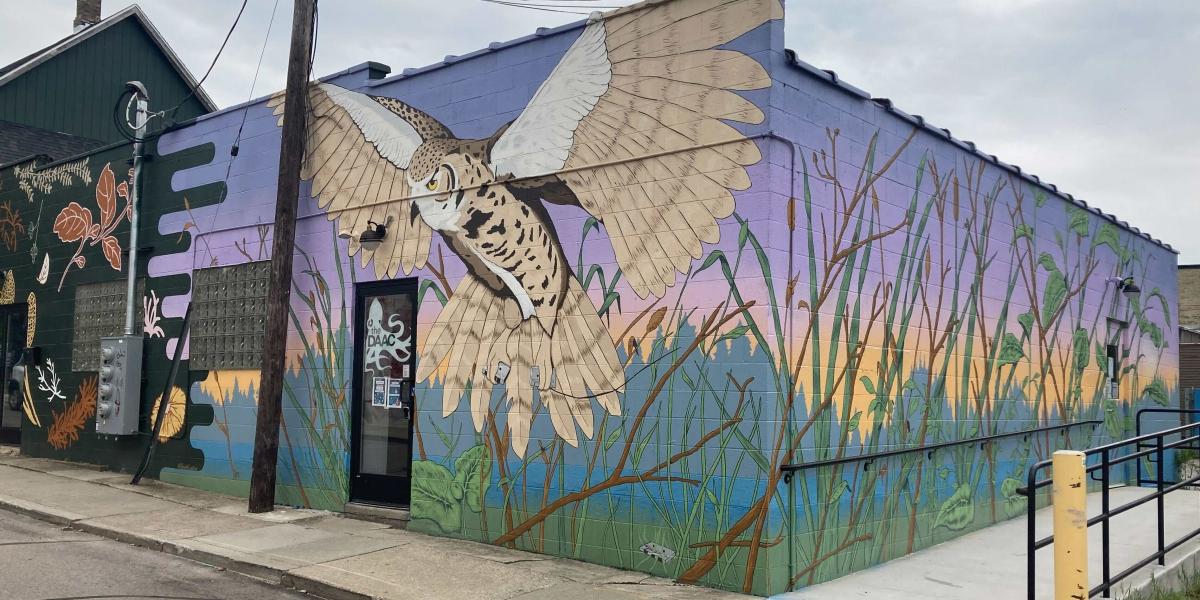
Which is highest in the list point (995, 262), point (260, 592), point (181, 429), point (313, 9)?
point (313, 9)

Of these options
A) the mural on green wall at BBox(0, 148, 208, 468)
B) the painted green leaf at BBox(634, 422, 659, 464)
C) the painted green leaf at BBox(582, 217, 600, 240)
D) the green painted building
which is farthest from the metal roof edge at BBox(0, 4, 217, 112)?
the painted green leaf at BBox(634, 422, 659, 464)

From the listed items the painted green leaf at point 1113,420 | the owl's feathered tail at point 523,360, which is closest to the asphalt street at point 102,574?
the owl's feathered tail at point 523,360

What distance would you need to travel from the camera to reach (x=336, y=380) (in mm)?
10508

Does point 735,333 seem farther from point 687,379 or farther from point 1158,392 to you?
point 1158,392

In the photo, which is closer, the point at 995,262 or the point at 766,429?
the point at 766,429

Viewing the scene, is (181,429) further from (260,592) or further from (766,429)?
(766,429)

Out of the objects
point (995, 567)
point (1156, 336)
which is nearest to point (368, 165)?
point (995, 567)

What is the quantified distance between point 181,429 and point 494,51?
250 inches

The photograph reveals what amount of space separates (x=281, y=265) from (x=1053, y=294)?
8.81 m

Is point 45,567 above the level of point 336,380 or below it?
below

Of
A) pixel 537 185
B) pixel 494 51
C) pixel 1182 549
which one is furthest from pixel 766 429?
pixel 494 51

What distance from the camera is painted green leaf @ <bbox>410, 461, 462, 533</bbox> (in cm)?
930

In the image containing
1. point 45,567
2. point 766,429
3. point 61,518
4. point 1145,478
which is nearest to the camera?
point 766,429

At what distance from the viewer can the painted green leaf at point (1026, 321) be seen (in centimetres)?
1117
